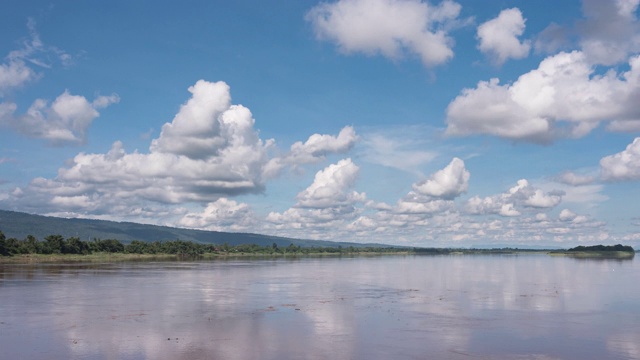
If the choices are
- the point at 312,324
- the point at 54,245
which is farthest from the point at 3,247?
the point at 312,324

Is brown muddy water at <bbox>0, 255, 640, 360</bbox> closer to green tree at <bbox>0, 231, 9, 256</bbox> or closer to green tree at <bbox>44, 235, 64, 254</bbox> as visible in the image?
green tree at <bbox>0, 231, 9, 256</bbox>

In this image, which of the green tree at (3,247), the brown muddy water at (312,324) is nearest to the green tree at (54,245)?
the green tree at (3,247)

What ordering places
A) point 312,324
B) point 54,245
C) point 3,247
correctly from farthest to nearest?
1. point 54,245
2. point 3,247
3. point 312,324

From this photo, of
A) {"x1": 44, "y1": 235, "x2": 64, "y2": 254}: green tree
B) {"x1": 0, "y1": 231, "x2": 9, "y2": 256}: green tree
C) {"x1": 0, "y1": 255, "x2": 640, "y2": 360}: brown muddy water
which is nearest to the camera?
{"x1": 0, "y1": 255, "x2": 640, "y2": 360}: brown muddy water

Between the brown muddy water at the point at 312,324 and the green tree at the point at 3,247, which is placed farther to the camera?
the green tree at the point at 3,247

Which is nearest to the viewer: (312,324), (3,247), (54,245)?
(312,324)

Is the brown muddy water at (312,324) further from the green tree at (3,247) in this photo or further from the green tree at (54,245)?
the green tree at (54,245)

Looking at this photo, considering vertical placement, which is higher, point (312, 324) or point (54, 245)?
point (54, 245)

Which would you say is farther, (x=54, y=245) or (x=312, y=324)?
(x=54, y=245)

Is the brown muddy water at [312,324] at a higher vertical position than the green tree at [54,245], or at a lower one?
lower

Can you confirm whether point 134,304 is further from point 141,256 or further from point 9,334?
point 141,256

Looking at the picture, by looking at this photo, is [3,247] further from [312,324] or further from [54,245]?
[312,324]

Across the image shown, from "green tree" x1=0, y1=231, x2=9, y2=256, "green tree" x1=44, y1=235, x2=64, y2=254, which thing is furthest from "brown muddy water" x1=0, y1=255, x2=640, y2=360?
"green tree" x1=44, y1=235, x2=64, y2=254

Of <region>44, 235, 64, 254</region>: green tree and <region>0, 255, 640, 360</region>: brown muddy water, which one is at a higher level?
<region>44, 235, 64, 254</region>: green tree
